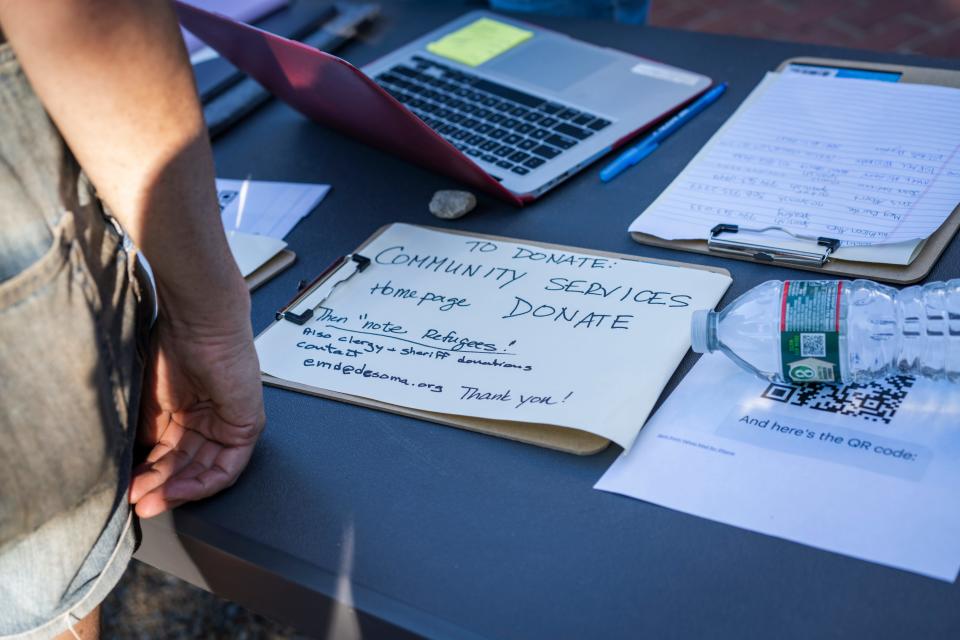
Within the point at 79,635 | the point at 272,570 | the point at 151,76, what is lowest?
the point at 79,635

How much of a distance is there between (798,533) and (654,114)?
60 cm

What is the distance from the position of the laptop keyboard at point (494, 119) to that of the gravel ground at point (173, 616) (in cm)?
97

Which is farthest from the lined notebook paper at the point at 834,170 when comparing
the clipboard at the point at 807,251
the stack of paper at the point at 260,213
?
the stack of paper at the point at 260,213

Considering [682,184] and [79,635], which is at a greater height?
[682,184]

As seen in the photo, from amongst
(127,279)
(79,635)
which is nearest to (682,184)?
(127,279)

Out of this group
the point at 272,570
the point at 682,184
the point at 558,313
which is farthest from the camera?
the point at 682,184

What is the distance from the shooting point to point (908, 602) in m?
0.54

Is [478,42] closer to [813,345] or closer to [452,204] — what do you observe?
[452,204]

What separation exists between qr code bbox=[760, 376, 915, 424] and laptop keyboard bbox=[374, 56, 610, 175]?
418 millimetres

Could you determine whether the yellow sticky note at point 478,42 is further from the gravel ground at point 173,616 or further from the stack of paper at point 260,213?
the gravel ground at point 173,616

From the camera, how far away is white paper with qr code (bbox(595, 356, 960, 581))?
1.89 feet

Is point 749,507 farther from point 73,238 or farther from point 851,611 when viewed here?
point 73,238

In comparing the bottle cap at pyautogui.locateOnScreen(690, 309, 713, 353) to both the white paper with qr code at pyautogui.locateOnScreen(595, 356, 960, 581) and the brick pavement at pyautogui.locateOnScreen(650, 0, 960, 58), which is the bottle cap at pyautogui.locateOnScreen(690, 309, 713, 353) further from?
the brick pavement at pyautogui.locateOnScreen(650, 0, 960, 58)

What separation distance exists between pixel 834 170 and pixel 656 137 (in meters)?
0.20
